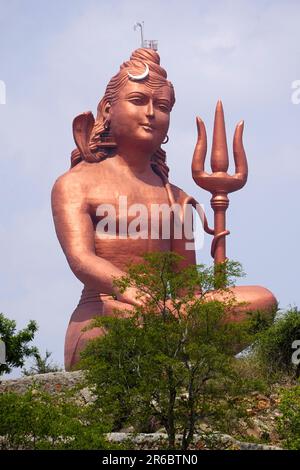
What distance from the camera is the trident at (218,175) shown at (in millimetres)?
21672

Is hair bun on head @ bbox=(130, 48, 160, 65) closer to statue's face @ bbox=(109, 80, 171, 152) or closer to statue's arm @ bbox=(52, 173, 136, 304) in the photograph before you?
statue's face @ bbox=(109, 80, 171, 152)

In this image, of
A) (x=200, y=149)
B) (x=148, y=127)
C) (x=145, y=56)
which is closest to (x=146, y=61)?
(x=145, y=56)

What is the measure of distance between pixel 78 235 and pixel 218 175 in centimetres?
278

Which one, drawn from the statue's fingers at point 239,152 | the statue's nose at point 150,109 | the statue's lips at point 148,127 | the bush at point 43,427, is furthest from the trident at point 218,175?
the bush at point 43,427

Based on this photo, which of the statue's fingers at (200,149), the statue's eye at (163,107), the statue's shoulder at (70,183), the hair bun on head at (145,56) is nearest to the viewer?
the statue's shoulder at (70,183)

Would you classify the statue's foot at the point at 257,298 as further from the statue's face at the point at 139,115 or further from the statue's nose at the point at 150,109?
the statue's nose at the point at 150,109

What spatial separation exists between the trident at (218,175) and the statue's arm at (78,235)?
2106 mm

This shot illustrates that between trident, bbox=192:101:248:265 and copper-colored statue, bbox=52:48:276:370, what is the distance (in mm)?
17

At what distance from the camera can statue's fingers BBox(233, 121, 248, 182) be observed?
72.5 feet

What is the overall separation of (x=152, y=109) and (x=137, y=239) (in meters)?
2.15

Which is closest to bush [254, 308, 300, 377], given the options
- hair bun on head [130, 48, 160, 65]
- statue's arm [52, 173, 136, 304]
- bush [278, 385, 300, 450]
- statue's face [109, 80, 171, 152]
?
statue's arm [52, 173, 136, 304]

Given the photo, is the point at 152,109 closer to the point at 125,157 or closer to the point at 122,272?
the point at 125,157

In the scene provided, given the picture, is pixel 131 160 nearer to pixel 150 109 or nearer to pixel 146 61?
pixel 150 109
